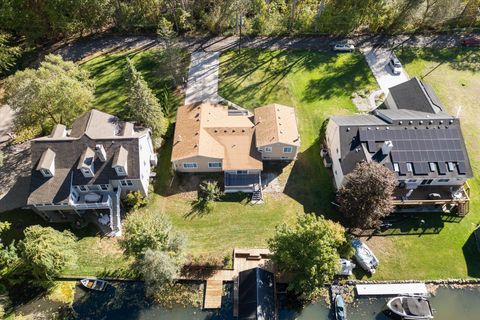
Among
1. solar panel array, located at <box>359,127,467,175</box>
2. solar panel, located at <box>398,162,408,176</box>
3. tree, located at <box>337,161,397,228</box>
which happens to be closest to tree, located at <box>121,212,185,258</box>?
tree, located at <box>337,161,397,228</box>

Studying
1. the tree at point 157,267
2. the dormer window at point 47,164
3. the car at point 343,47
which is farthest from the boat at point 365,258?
the car at point 343,47

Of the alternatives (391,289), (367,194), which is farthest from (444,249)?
(367,194)

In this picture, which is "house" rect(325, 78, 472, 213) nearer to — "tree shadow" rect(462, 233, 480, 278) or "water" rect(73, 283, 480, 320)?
"tree shadow" rect(462, 233, 480, 278)

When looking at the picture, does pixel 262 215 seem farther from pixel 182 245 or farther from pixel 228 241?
pixel 182 245

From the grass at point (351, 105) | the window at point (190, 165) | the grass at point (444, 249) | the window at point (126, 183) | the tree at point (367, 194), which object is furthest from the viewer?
the window at point (190, 165)

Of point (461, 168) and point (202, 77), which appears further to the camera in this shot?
point (202, 77)

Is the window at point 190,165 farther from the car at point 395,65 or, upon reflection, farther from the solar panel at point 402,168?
the car at point 395,65

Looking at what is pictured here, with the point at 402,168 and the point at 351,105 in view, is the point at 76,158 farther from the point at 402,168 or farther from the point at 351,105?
the point at 351,105
